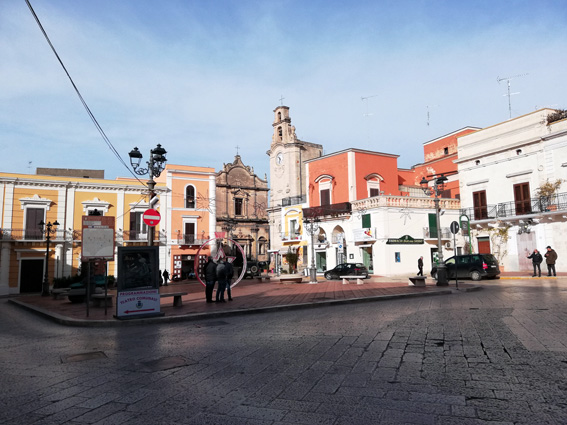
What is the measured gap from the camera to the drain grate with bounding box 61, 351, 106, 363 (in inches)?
252

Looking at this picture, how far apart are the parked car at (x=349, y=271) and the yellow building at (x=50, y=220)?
15.6m

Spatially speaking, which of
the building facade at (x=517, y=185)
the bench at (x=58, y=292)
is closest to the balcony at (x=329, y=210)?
the building facade at (x=517, y=185)

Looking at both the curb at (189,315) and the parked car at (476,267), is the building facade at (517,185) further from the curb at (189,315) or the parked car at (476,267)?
the curb at (189,315)

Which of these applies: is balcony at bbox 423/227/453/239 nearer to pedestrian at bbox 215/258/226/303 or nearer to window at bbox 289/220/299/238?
window at bbox 289/220/299/238

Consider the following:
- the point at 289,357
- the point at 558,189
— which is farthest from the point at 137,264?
the point at 558,189

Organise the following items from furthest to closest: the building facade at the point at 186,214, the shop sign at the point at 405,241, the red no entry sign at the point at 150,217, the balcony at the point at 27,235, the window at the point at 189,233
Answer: the window at the point at 189,233, the building facade at the point at 186,214, the shop sign at the point at 405,241, the balcony at the point at 27,235, the red no entry sign at the point at 150,217

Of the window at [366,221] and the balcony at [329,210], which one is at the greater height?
the balcony at [329,210]

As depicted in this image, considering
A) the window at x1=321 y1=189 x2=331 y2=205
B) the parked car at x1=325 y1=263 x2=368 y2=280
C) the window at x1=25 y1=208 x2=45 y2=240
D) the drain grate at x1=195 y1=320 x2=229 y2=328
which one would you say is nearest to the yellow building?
the window at x1=25 y1=208 x2=45 y2=240

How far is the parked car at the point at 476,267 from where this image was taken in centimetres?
2308

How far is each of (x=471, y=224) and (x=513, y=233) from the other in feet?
11.9

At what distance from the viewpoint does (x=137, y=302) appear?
1062 cm

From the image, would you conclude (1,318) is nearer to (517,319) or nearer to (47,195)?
(517,319)

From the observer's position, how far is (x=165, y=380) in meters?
5.08

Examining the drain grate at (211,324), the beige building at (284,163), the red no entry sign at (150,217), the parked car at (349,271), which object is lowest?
the drain grate at (211,324)
